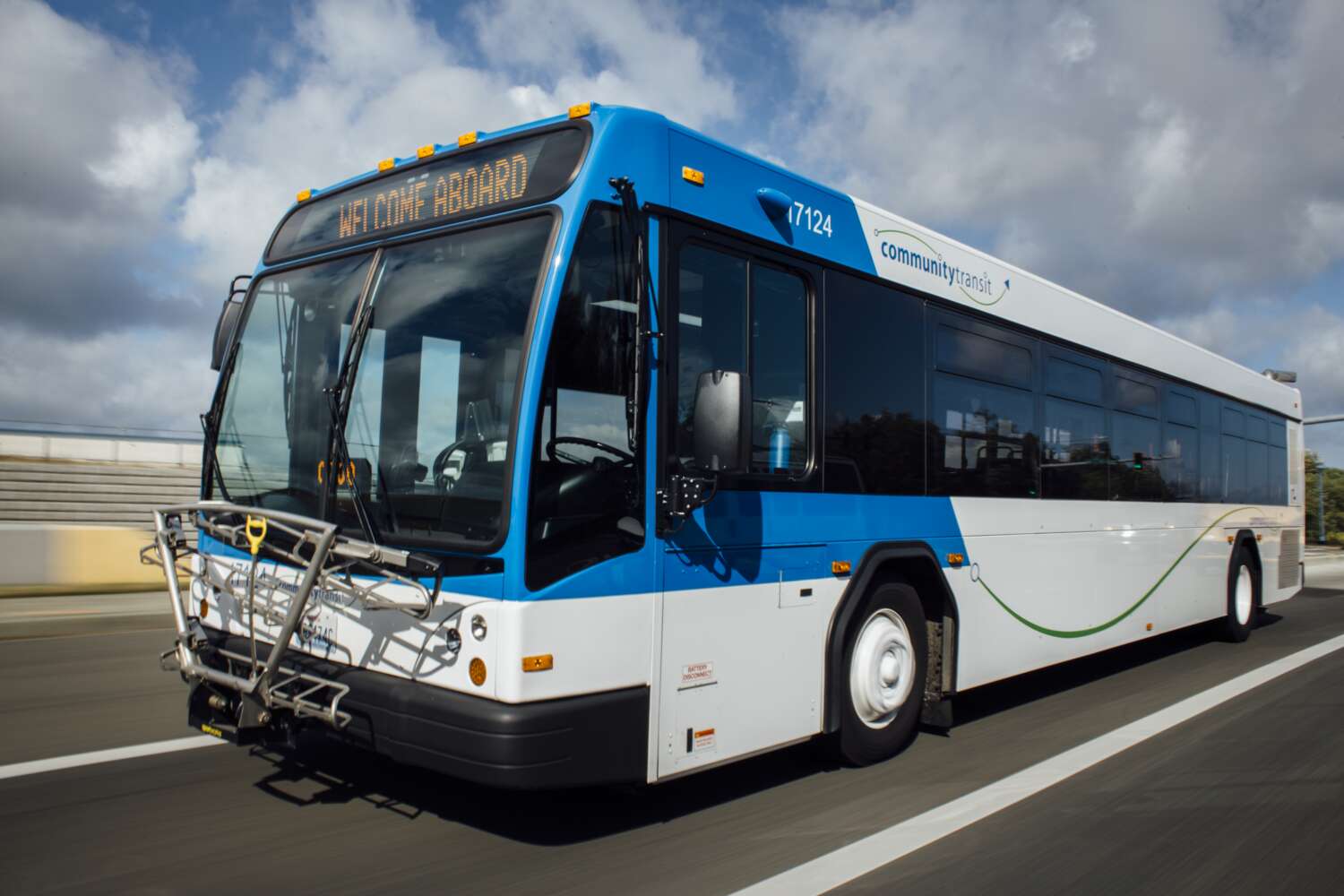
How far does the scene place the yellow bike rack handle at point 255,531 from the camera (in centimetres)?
450

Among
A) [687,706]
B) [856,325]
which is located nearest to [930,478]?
[856,325]

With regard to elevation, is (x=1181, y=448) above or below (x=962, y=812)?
above

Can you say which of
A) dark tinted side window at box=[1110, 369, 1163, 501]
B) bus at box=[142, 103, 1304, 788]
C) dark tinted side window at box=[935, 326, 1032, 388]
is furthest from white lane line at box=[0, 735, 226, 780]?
dark tinted side window at box=[1110, 369, 1163, 501]

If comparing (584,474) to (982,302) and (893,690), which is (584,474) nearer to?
(893,690)

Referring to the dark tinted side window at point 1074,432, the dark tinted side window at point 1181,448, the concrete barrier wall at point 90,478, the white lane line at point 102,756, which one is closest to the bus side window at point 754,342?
the dark tinted side window at point 1074,432

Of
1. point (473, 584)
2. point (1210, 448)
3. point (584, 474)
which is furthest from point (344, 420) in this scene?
point (1210, 448)

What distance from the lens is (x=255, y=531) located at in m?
4.64

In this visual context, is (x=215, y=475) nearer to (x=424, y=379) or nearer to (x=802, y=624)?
(x=424, y=379)

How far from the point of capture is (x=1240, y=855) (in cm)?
474

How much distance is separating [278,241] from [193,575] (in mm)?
1874

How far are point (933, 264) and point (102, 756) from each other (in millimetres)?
5783

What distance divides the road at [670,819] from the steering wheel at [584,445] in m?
1.68

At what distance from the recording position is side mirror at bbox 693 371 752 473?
4367mm

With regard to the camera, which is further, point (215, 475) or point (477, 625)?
point (215, 475)
